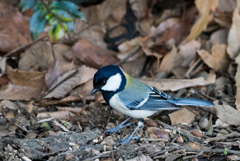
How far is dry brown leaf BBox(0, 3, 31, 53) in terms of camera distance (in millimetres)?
4379

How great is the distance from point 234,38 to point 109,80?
80.6 inches

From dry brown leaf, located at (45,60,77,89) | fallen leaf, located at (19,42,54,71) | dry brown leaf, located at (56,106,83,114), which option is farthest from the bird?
fallen leaf, located at (19,42,54,71)

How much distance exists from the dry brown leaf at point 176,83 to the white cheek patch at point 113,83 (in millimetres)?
742

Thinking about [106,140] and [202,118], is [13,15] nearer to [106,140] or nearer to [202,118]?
[106,140]

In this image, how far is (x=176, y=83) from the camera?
3.97m

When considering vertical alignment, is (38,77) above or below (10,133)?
above

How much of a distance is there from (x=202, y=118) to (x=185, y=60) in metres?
1.21

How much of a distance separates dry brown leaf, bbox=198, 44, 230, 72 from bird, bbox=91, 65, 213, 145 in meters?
1.02

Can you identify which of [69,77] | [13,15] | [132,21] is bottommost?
[69,77]

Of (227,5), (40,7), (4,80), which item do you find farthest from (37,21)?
(227,5)

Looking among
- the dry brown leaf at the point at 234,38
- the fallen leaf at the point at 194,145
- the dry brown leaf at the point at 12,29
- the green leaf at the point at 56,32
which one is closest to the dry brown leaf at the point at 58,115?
the green leaf at the point at 56,32

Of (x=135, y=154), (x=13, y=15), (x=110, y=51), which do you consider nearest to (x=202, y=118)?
(x=135, y=154)

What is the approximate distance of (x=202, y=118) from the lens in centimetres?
351

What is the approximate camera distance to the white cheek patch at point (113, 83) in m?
3.24
